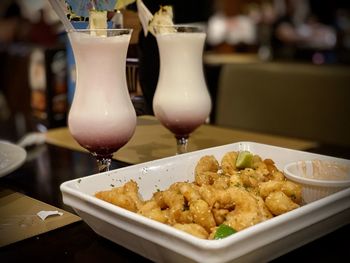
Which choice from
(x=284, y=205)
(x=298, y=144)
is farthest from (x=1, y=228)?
(x=298, y=144)

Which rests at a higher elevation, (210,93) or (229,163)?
(229,163)

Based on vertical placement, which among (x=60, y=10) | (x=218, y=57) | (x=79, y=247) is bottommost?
(x=218, y=57)

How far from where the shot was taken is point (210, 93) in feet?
11.2

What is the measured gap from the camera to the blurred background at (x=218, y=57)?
218cm

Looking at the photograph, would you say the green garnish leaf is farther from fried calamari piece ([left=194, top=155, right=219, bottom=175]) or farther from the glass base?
the glass base

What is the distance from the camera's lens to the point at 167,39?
1.52 metres

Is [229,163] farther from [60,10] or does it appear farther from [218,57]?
[218,57]

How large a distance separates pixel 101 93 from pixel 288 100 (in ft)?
6.75

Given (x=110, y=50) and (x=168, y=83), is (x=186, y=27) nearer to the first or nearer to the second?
(x=168, y=83)

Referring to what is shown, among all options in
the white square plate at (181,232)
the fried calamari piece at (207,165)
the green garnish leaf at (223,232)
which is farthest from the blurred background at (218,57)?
the green garnish leaf at (223,232)

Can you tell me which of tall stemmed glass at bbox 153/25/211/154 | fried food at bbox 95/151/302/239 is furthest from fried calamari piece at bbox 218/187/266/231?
tall stemmed glass at bbox 153/25/211/154

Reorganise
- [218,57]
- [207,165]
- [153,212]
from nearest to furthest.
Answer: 1. [153,212]
2. [207,165]
3. [218,57]

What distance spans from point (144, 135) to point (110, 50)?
1.47ft

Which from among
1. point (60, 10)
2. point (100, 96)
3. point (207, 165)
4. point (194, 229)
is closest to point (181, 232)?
point (194, 229)
